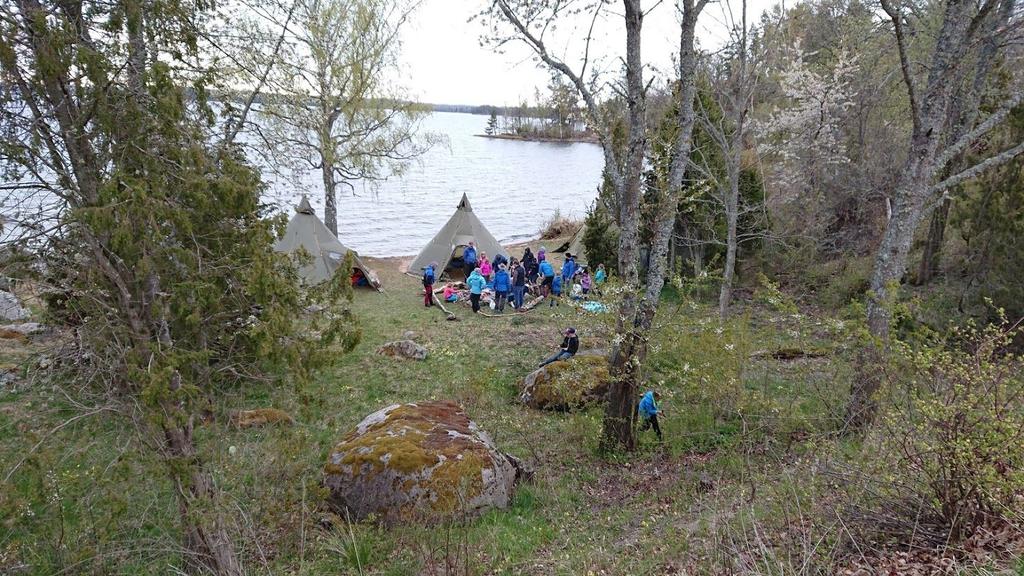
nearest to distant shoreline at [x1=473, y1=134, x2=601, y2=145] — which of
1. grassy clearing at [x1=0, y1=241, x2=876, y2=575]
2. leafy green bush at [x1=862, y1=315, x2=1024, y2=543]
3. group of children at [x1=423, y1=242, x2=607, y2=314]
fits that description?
group of children at [x1=423, y1=242, x2=607, y2=314]

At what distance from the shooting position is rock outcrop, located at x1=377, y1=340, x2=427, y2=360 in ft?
37.4

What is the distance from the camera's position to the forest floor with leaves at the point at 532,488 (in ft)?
13.0

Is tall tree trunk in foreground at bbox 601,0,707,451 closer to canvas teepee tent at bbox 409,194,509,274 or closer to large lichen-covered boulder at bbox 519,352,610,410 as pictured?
large lichen-covered boulder at bbox 519,352,610,410

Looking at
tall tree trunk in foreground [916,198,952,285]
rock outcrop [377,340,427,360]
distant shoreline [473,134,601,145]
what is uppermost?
distant shoreline [473,134,601,145]

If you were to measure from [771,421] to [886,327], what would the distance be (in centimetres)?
174

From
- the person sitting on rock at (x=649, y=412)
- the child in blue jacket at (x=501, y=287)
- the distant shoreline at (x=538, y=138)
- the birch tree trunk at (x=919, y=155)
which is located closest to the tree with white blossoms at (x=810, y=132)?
the child in blue jacket at (x=501, y=287)

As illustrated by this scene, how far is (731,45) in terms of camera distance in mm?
11055

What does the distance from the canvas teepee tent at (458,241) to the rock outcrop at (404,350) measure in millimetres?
7393

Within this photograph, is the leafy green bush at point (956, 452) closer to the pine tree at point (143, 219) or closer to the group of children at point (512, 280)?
the pine tree at point (143, 219)

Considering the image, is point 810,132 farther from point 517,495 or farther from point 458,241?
point 517,495

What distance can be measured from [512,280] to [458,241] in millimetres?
3818

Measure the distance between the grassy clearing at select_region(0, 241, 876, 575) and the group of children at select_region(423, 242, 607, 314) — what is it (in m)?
5.12

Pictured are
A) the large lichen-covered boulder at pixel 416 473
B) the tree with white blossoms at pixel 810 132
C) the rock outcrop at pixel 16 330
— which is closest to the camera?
the large lichen-covered boulder at pixel 416 473

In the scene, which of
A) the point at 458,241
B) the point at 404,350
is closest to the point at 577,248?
the point at 458,241
